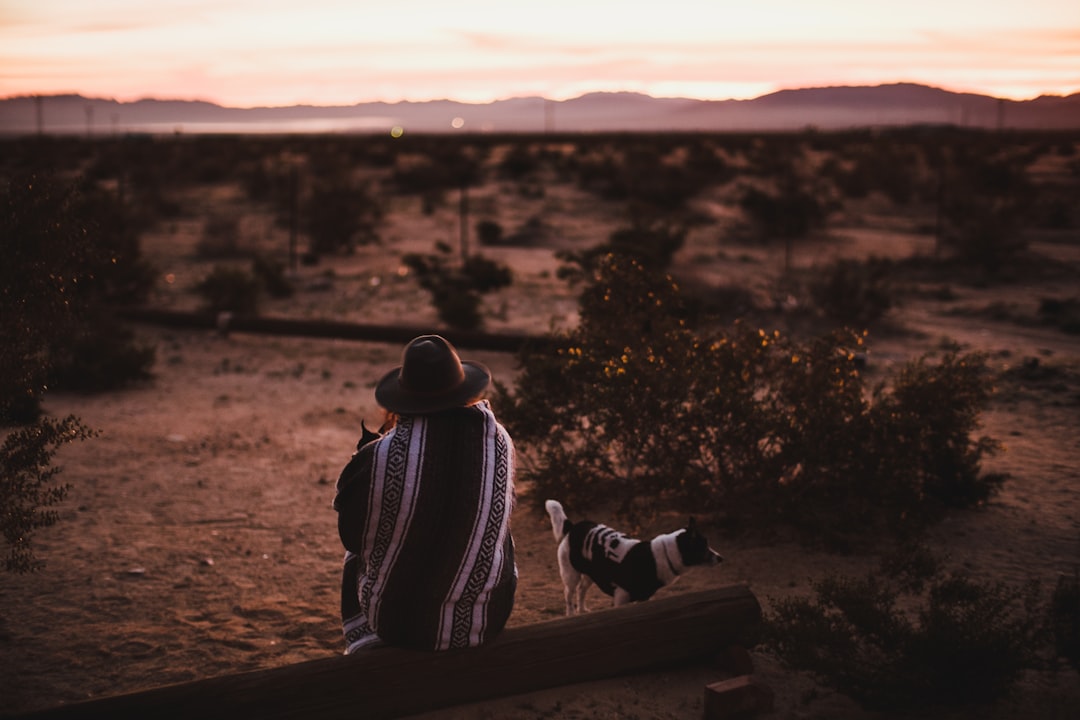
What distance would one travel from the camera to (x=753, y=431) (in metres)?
6.77

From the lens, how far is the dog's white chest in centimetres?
513

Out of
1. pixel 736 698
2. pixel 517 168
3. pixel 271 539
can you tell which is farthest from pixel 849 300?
pixel 517 168

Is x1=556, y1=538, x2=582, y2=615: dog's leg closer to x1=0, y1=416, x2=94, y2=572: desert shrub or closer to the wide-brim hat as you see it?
the wide-brim hat

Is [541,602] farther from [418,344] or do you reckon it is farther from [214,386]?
[214,386]

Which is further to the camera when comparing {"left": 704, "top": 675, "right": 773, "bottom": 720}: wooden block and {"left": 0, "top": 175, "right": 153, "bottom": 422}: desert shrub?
{"left": 0, "top": 175, "right": 153, "bottom": 422}: desert shrub

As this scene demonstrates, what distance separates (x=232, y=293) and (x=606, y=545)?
39.4 feet

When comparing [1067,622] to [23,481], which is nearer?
[1067,622]

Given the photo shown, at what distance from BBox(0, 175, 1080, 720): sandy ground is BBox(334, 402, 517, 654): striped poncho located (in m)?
0.62

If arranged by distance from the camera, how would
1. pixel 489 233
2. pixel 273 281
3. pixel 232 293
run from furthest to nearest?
pixel 489 233, pixel 273 281, pixel 232 293

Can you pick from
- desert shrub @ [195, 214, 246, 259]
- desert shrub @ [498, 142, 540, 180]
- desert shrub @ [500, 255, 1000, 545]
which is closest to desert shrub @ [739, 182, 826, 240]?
desert shrub @ [195, 214, 246, 259]

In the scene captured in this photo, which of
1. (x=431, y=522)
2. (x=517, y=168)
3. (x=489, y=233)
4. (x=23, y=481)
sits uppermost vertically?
(x=517, y=168)

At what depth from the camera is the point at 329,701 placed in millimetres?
3957

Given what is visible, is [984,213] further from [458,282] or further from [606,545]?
[606,545]

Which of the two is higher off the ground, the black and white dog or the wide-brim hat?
the wide-brim hat
